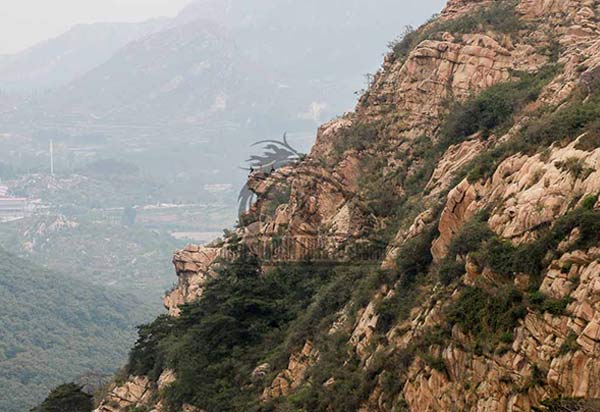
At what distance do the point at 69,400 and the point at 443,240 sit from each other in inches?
824

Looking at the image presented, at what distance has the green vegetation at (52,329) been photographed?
85.0 meters

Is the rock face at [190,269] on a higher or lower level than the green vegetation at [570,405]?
lower

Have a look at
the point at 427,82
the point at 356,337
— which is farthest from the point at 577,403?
the point at 427,82

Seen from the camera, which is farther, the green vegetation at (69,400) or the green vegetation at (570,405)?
the green vegetation at (69,400)

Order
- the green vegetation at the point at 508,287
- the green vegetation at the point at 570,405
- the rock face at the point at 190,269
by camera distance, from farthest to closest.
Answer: the rock face at the point at 190,269 → the green vegetation at the point at 508,287 → the green vegetation at the point at 570,405

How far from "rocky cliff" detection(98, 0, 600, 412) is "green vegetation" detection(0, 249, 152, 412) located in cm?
4439

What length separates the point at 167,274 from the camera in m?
187

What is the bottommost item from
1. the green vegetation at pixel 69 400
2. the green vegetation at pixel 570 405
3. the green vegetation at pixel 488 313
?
the green vegetation at pixel 69 400

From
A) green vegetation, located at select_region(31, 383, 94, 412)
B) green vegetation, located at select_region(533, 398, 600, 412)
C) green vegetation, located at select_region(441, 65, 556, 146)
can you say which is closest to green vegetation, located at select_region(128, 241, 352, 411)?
green vegetation, located at select_region(31, 383, 94, 412)

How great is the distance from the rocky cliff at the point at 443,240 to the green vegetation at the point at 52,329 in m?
44.4

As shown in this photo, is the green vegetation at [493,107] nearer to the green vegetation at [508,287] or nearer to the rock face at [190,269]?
the green vegetation at [508,287]

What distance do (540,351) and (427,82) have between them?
19211mm

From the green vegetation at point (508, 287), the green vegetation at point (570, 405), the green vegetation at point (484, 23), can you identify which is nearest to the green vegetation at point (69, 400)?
the green vegetation at point (484, 23)

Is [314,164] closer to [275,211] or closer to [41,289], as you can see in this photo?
[275,211]
